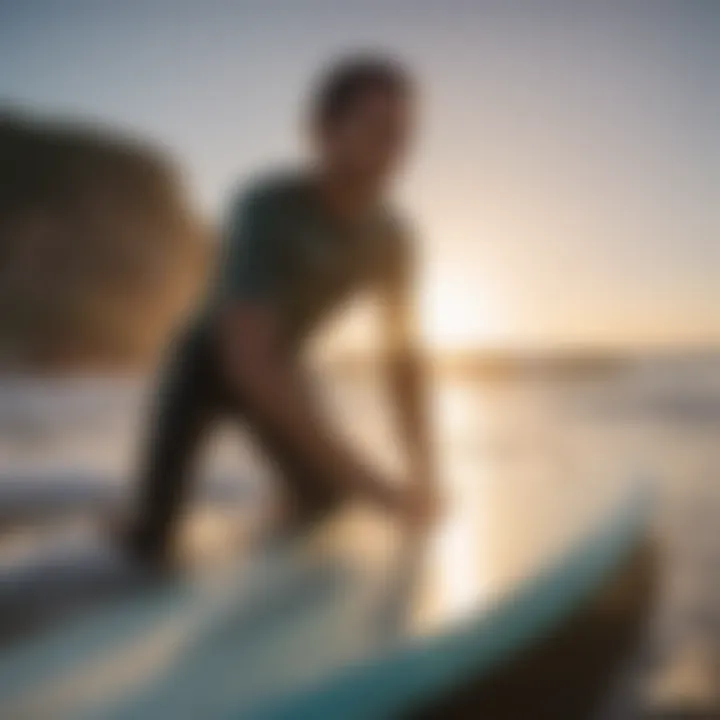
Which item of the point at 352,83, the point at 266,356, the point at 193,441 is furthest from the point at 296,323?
the point at 352,83

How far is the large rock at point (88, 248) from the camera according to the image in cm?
95

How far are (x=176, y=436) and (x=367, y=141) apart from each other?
36 cm

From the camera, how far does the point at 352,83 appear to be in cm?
97

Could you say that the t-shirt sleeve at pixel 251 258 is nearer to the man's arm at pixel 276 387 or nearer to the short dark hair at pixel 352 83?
the man's arm at pixel 276 387

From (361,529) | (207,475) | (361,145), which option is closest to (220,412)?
(207,475)

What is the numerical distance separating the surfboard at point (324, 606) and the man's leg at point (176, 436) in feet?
0.14

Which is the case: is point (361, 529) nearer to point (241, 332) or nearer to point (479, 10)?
point (241, 332)

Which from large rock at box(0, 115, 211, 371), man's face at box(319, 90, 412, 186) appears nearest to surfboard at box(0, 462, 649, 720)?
large rock at box(0, 115, 211, 371)

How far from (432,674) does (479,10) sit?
72 cm

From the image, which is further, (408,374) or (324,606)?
(408,374)

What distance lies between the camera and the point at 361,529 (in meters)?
0.92

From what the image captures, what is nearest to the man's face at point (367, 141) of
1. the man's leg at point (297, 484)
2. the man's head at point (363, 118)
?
the man's head at point (363, 118)

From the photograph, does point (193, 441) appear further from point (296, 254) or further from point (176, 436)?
point (296, 254)

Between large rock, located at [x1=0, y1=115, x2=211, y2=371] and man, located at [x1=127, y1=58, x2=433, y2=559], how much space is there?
49 millimetres
